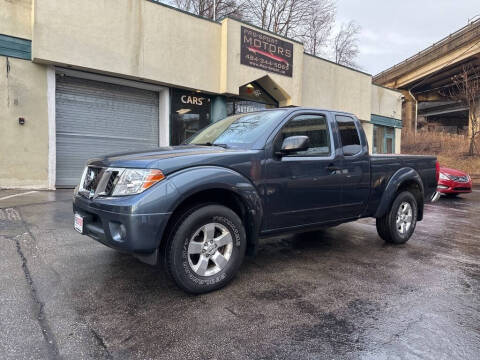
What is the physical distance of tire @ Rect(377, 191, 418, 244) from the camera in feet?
16.9

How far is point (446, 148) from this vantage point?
28094 mm

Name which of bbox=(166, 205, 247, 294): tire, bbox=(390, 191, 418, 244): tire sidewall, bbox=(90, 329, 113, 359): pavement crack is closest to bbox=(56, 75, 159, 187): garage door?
bbox=(390, 191, 418, 244): tire sidewall

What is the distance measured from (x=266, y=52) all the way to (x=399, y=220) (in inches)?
432

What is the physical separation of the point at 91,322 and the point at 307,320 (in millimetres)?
1712

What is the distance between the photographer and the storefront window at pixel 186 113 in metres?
12.9

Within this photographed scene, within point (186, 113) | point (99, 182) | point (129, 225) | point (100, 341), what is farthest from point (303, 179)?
point (186, 113)

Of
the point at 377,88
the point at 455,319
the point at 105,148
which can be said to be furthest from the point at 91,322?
the point at 377,88

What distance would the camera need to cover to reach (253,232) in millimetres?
3572

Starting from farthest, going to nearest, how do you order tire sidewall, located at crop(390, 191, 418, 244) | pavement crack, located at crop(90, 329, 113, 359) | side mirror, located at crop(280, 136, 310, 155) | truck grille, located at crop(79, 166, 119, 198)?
tire sidewall, located at crop(390, 191, 418, 244) → side mirror, located at crop(280, 136, 310, 155) → truck grille, located at crop(79, 166, 119, 198) → pavement crack, located at crop(90, 329, 113, 359)

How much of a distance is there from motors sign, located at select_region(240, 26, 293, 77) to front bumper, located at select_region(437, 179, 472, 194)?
7756mm

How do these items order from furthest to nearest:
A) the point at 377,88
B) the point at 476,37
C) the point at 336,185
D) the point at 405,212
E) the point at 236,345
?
1. the point at 476,37
2. the point at 377,88
3. the point at 405,212
4. the point at 336,185
5. the point at 236,345

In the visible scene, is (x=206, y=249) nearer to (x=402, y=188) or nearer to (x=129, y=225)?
(x=129, y=225)

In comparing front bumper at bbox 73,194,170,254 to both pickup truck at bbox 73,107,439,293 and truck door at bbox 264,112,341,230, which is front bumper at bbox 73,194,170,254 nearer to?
pickup truck at bbox 73,107,439,293

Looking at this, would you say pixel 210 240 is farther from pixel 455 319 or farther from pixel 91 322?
pixel 455 319
